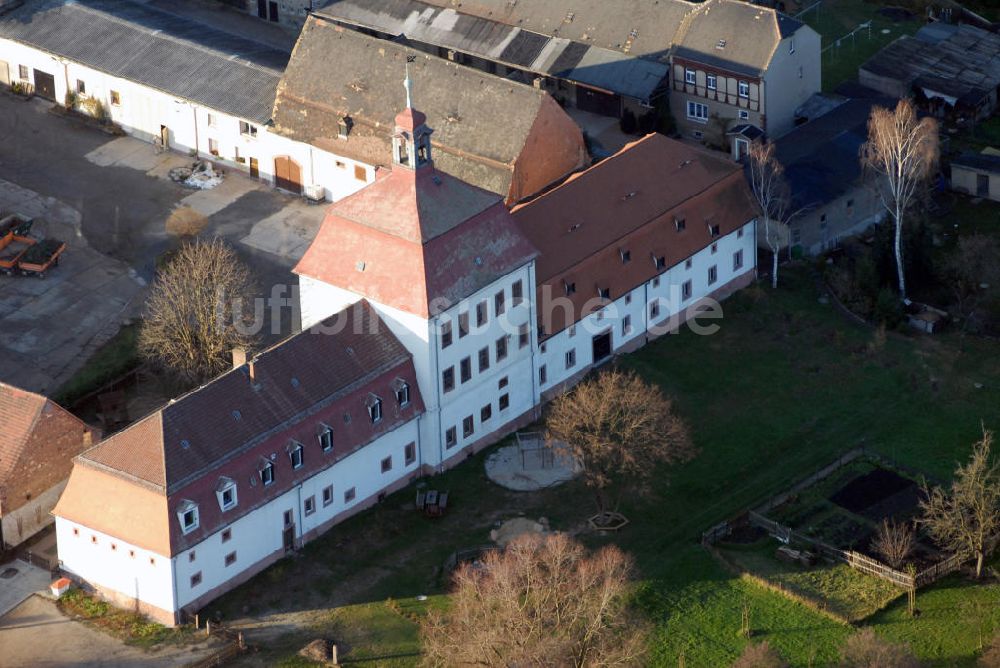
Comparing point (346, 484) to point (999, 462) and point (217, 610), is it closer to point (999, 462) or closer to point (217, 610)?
point (217, 610)

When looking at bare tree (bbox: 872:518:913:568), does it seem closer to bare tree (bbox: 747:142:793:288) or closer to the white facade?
bare tree (bbox: 747:142:793:288)

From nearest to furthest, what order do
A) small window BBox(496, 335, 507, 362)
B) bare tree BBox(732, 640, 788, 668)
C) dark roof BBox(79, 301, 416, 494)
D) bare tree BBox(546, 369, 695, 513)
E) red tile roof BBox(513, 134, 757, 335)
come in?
1. bare tree BBox(732, 640, 788, 668)
2. dark roof BBox(79, 301, 416, 494)
3. bare tree BBox(546, 369, 695, 513)
4. small window BBox(496, 335, 507, 362)
5. red tile roof BBox(513, 134, 757, 335)

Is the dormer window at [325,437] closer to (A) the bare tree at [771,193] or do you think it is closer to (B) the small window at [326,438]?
A: (B) the small window at [326,438]

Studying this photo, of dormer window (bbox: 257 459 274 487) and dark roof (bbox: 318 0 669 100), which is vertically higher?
dark roof (bbox: 318 0 669 100)

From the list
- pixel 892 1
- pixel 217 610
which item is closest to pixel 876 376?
pixel 217 610

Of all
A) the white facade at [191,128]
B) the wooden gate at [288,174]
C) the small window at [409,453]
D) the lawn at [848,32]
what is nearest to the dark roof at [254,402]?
the small window at [409,453]

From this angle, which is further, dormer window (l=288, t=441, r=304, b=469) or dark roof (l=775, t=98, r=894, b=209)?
dark roof (l=775, t=98, r=894, b=209)

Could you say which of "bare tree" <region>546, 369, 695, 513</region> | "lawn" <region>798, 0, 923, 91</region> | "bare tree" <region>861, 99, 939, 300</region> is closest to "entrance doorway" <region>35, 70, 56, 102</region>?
"lawn" <region>798, 0, 923, 91</region>
